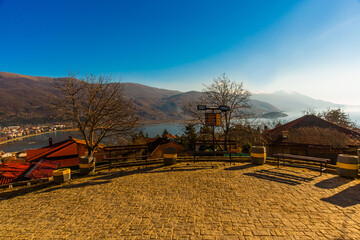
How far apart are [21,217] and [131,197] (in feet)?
10.7

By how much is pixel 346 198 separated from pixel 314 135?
16.3 meters

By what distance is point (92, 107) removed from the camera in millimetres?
11453

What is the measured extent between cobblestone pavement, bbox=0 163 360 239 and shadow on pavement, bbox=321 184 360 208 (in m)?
0.03

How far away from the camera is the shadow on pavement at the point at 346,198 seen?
494 cm

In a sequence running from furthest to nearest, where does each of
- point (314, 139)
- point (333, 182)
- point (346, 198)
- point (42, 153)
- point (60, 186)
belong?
point (314, 139) → point (42, 153) → point (60, 186) → point (333, 182) → point (346, 198)

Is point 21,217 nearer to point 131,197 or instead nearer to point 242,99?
point 131,197

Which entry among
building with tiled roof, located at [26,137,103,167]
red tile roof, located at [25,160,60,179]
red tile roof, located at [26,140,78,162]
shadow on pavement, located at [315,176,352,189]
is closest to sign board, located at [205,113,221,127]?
shadow on pavement, located at [315,176,352,189]

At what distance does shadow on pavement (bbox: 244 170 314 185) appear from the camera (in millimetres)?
6818

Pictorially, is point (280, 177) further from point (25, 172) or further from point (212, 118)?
point (25, 172)

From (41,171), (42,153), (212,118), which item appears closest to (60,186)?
(41,171)

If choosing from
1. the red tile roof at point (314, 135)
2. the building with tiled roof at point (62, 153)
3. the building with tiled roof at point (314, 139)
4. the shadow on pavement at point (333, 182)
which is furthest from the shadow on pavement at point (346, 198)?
the building with tiled roof at point (62, 153)

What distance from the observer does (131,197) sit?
5.79 metres

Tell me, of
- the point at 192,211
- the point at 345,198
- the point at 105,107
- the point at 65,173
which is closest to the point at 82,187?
the point at 65,173

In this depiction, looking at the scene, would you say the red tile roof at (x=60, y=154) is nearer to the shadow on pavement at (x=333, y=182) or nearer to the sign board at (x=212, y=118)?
the sign board at (x=212, y=118)
